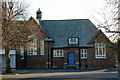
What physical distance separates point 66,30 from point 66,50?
4.70 m

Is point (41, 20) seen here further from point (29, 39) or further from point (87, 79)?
point (87, 79)

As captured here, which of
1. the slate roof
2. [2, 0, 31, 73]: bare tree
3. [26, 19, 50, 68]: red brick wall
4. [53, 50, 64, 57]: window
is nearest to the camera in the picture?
[2, 0, 31, 73]: bare tree

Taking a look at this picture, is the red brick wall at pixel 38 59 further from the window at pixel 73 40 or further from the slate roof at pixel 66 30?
the window at pixel 73 40

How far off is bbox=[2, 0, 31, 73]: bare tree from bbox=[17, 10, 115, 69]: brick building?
8.53 m

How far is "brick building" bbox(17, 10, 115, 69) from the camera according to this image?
36.8m

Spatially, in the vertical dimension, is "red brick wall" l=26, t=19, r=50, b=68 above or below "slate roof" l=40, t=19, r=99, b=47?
below

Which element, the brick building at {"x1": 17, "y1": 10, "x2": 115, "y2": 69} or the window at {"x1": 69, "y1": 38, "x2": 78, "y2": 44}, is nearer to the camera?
the brick building at {"x1": 17, "y1": 10, "x2": 115, "y2": 69}

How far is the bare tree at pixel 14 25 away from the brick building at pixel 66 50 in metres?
8.53

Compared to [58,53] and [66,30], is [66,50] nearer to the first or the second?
[58,53]

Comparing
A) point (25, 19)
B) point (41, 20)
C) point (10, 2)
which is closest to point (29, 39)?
point (25, 19)

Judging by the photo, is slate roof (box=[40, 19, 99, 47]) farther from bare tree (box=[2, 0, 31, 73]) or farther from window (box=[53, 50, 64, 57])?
bare tree (box=[2, 0, 31, 73])

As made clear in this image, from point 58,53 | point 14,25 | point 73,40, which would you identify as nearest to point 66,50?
point 58,53

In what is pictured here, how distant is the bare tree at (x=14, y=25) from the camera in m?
23.9

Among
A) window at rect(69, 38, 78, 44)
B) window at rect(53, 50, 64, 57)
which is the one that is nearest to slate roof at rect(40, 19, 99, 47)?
window at rect(69, 38, 78, 44)
